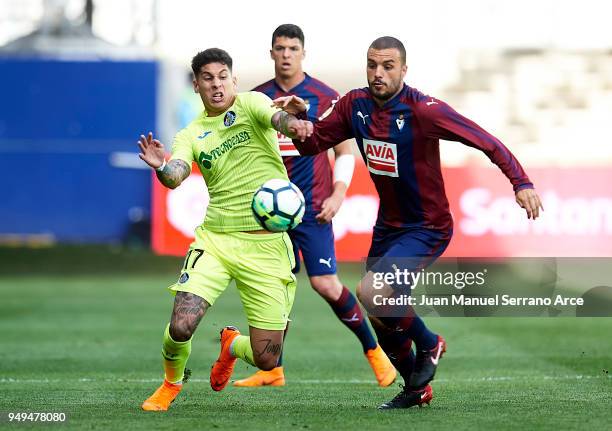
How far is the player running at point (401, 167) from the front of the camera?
6922 millimetres

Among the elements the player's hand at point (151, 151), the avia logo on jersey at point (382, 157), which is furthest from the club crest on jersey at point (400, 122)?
the player's hand at point (151, 151)

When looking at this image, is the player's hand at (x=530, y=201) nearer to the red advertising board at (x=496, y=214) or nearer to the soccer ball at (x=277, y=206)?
the soccer ball at (x=277, y=206)

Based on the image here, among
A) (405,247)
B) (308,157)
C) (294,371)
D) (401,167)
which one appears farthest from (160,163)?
(294,371)

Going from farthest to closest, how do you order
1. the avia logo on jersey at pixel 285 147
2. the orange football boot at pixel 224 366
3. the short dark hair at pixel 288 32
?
the avia logo on jersey at pixel 285 147, the short dark hair at pixel 288 32, the orange football boot at pixel 224 366

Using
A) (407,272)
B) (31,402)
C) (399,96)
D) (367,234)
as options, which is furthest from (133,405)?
(367,234)

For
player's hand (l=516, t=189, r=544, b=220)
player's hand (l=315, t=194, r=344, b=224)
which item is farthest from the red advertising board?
player's hand (l=516, t=189, r=544, b=220)

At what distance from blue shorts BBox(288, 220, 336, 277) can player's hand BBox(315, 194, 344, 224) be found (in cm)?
122

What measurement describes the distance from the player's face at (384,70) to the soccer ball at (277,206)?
30.6 inches

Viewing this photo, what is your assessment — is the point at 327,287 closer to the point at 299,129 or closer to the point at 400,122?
the point at 400,122

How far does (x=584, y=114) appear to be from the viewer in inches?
941

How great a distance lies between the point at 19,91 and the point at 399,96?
17.2 metres

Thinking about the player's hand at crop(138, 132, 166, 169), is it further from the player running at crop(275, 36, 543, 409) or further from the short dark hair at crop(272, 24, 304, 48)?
the short dark hair at crop(272, 24, 304, 48)

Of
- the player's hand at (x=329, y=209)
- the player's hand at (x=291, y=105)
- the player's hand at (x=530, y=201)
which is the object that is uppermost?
the player's hand at (x=291, y=105)

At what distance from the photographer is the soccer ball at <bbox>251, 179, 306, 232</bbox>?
6.79 m
